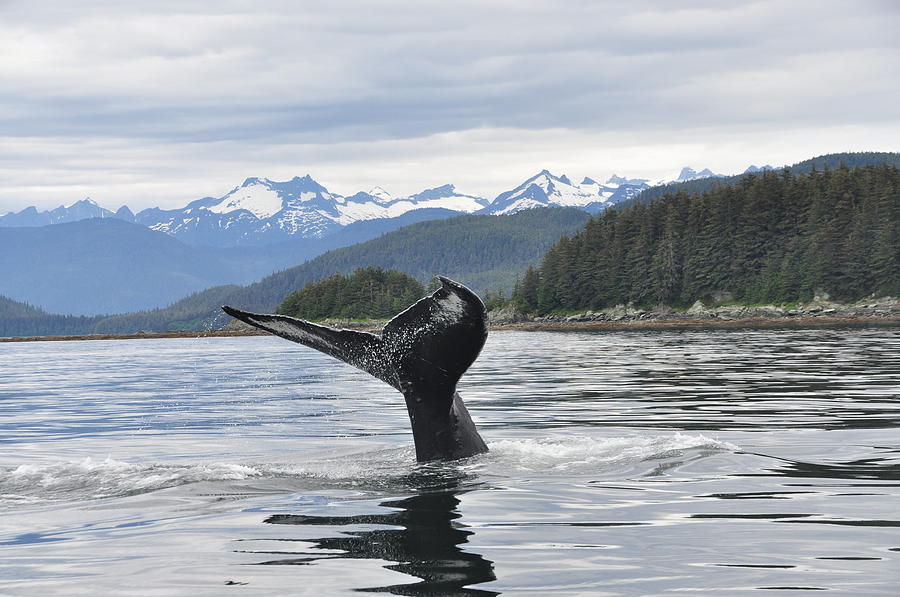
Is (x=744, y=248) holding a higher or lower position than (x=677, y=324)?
higher

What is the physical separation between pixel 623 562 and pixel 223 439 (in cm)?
1085

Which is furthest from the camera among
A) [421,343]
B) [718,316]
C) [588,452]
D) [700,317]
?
[700,317]

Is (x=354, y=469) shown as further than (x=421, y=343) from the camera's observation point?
Yes

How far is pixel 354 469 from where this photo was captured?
38.5 ft

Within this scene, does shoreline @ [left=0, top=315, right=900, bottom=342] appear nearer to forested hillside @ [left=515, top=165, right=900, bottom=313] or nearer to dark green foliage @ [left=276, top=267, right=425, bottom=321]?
forested hillside @ [left=515, top=165, right=900, bottom=313]

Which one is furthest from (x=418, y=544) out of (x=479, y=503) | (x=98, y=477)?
(x=98, y=477)

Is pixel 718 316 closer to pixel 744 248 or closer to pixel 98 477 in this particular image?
pixel 744 248

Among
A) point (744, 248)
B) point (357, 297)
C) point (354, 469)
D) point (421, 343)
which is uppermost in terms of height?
point (744, 248)

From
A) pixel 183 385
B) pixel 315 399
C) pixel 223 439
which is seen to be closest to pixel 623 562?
pixel 223 439

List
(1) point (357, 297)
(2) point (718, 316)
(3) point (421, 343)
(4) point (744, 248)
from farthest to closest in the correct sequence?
1. (1) point (357, 297)
2. (4) point (744, 248)
3. (2) point (718, 316)
4. (3) point (421, 343)

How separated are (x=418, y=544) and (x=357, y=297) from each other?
168 meters

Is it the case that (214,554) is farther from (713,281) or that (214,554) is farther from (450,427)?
(713,281)

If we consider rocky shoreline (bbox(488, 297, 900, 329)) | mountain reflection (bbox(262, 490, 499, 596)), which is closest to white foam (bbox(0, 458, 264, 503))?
mountain reflection (bbox(262, 490, 499, 596))

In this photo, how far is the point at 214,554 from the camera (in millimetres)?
7211
